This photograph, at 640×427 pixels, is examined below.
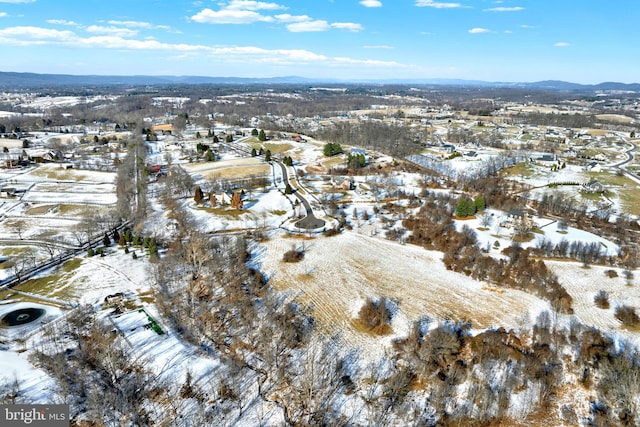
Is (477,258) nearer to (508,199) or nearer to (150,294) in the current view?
(508,199)

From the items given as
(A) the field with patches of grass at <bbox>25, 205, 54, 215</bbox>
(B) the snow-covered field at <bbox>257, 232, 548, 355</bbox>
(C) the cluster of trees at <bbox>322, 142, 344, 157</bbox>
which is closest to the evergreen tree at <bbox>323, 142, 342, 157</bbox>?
(C) the cluster of trees at <bbox>322, 142, 344, 157</bbox>

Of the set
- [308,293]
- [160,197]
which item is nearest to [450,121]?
[160,197]

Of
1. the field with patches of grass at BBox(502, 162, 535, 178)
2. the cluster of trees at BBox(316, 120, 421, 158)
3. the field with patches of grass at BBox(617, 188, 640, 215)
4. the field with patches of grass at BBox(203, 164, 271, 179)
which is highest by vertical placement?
the cluster of trees at BBox(316, 120, 421, 158)

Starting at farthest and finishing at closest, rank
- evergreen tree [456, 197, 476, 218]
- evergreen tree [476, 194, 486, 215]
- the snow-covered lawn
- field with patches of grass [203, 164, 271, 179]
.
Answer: field with patches of grass [203, 164, 271, 179], evergreen tree [476, 194, 486, 215], evergreen tree [456, 197, 476, 218], the snow-covered lawn

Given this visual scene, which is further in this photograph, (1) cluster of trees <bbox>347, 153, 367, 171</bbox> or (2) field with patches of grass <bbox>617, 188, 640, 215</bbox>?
(1) cluster of trees <bbox>347, 153, 367, 171</bbox>

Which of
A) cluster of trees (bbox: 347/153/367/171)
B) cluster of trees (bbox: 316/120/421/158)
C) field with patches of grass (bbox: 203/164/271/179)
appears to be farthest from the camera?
cluster of trees (bbox: 316/120/421/158)

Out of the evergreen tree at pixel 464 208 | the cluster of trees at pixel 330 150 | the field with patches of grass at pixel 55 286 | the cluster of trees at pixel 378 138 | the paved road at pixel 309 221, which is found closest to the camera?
the field with patches of grass at pixel 55 286

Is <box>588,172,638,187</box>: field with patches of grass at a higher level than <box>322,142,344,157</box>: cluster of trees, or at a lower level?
lower

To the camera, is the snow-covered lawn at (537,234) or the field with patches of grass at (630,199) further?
the field with patches of grass at (630,199)

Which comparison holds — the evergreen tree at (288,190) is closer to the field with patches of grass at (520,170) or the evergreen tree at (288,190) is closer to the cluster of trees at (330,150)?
the cluster of trees at (330,150)

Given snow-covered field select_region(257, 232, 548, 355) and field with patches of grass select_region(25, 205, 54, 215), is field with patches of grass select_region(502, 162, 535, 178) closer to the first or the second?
snow-covered field select_region(257, 232, 548, 355)

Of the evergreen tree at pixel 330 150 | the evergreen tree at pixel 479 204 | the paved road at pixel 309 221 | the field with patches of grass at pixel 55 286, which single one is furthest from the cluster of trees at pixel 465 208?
the field with patches of grass at pixel 55 286
